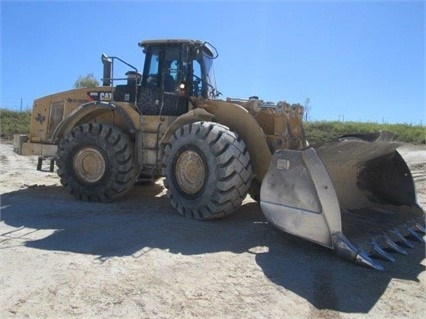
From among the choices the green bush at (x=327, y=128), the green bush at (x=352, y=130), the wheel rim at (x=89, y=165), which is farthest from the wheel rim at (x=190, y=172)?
the green bush at (x=352, y=130)

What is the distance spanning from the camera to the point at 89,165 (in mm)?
7418

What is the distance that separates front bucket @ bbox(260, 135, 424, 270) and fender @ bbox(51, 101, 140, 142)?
10.3 ft

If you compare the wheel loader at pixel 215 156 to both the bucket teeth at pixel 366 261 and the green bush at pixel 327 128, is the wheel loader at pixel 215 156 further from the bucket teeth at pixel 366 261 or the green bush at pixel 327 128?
the green bush at pixel 327 128

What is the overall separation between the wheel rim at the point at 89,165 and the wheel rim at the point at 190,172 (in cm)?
185

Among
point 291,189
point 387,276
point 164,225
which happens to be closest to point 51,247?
point 164,225

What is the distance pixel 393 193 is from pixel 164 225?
312 cm

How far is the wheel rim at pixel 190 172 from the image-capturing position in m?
5.78

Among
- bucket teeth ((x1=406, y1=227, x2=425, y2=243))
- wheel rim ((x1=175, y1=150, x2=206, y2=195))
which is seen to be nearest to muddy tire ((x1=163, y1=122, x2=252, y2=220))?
wheel rim ((x1=175, y1=150, x2=206, y2=195))

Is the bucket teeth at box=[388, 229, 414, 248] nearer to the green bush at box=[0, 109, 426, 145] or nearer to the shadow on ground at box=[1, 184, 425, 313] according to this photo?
the shadow on ground at box=[1, 184, 425, 313]

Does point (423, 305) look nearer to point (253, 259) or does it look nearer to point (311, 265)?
point (311, 265)

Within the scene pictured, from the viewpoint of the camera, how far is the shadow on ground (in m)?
3.66

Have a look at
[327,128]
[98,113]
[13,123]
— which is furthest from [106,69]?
[327,128]

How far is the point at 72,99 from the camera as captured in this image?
332 inches

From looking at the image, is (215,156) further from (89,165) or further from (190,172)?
(89,165)
